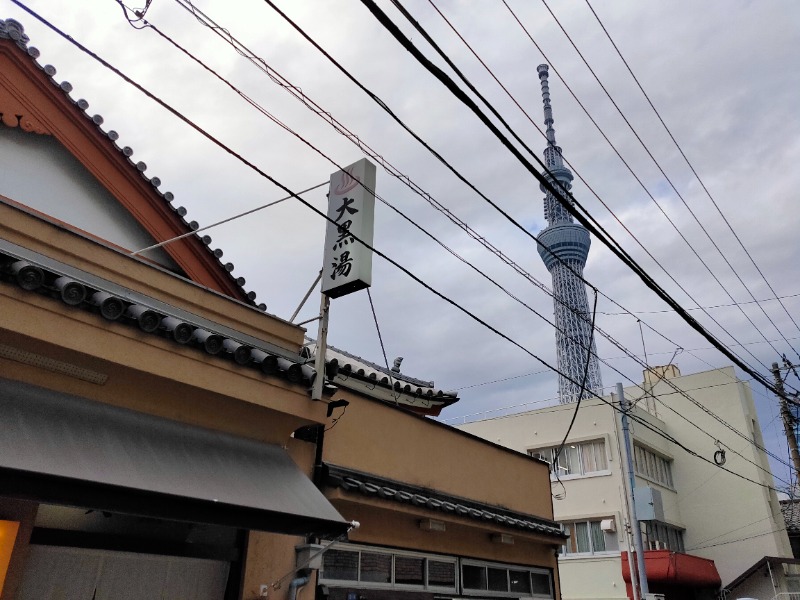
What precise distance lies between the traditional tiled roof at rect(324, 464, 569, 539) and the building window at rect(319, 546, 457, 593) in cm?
94

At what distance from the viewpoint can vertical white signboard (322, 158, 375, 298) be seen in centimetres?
862

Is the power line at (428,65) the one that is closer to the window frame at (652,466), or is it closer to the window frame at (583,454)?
the window frame at (583,454)

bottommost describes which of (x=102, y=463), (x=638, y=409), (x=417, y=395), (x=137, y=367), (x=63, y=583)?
(x=63, y=583)

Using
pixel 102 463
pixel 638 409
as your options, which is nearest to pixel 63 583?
pixel 102 463

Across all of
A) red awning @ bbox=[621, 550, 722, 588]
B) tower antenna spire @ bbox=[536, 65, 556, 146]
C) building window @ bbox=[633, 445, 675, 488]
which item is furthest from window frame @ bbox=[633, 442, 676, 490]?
tower antenna spire @ bbox=[536, 65, 556, 146]

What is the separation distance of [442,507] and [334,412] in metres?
2.43

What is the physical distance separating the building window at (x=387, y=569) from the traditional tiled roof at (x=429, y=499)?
3.08 ft

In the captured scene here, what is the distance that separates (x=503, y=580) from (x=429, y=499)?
344cm

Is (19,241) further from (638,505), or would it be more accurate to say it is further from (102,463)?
(638,505)

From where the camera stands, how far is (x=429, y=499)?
9.80 meters

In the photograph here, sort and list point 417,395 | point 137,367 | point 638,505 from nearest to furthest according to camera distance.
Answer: point 137,367 → point 417,395 → point 638,505

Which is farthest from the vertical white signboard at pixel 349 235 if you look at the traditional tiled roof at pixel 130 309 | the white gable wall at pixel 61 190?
the white gable wall at pixel 61 190

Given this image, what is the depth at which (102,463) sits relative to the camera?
5.63 meters

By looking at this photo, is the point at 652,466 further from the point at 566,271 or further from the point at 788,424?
the point at 566,271
